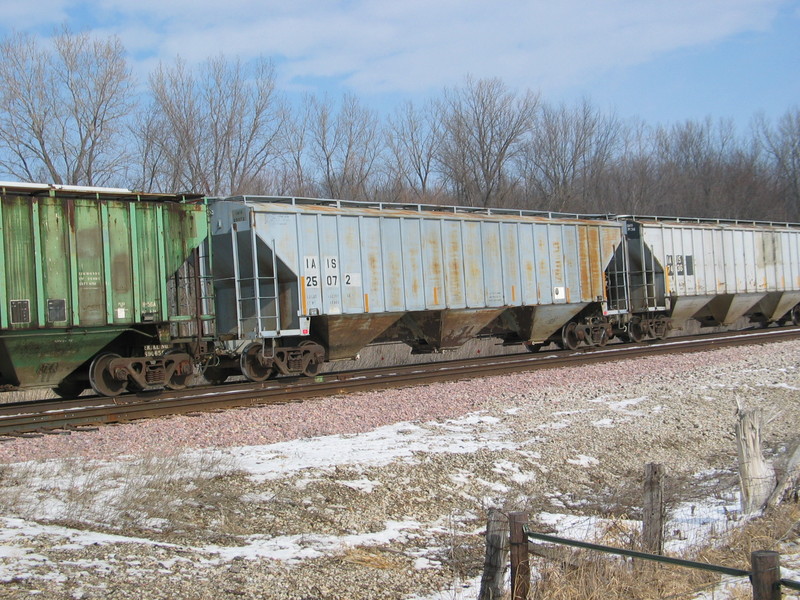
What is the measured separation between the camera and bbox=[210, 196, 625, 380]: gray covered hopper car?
50.9 feet

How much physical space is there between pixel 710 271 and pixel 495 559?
2268 centimetres

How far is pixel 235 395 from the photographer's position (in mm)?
13516

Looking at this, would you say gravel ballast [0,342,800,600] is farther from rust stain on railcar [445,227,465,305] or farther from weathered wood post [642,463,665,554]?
rust stain on railcar [445,227,465,305]

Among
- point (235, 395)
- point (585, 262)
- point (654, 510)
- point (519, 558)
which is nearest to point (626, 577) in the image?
point (654, 510)

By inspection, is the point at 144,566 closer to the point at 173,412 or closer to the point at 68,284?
the point at 173,412

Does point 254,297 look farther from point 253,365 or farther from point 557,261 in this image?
point 557,261

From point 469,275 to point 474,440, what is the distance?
8504 millimetres

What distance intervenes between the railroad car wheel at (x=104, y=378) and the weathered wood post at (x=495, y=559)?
10.2m

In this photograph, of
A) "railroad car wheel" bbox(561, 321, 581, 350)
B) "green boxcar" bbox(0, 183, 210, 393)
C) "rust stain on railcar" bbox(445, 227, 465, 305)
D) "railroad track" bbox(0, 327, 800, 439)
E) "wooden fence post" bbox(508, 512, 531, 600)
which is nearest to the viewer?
"wooden fence post" bbox(508, 512, 531, 600)

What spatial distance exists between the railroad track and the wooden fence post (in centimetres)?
803

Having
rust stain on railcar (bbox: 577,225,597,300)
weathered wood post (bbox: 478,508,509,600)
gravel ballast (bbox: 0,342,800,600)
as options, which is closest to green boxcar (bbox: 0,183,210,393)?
gravel ballast (bbox: 0,342,800,600)

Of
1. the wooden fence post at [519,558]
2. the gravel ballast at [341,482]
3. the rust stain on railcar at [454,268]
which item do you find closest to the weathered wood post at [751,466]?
the gravel ballast at [341,482]

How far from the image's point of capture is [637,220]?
23.7 meters

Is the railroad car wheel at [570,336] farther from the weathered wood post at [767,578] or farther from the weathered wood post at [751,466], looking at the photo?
the weathered wood post at [767,578]
